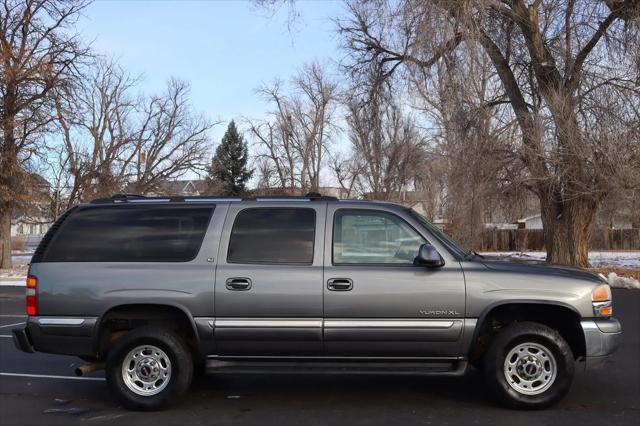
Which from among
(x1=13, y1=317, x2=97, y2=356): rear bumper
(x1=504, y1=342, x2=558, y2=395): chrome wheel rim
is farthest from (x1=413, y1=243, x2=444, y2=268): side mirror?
(x1=13, y1=317, x2=97, y2=356): rear bumper

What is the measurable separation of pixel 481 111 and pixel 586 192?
14.1 feet

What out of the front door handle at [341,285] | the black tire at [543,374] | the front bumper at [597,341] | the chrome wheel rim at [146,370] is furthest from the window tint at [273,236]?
the front bumper at [597,341]

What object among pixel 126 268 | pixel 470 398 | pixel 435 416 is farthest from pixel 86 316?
pixel 470 398

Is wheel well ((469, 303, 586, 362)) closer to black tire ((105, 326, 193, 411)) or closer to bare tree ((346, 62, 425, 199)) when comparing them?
black tire ((105, 326, 193, 411))

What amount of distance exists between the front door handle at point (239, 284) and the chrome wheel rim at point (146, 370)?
927 mm

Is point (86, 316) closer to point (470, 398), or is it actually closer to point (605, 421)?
point (470, 398)

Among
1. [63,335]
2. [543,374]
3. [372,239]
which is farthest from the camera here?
[372,239]

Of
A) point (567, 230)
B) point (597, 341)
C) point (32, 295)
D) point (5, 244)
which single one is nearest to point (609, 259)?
point (567, 230)

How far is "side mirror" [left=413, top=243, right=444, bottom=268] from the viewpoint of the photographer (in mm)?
5734

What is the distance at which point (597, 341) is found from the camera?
18.8ft

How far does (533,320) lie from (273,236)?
2.65 metres

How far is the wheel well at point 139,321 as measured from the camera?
6.00 m

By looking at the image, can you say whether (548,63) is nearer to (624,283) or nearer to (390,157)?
(624,283)

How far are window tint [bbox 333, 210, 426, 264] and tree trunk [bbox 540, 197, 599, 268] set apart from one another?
56.5 ft
